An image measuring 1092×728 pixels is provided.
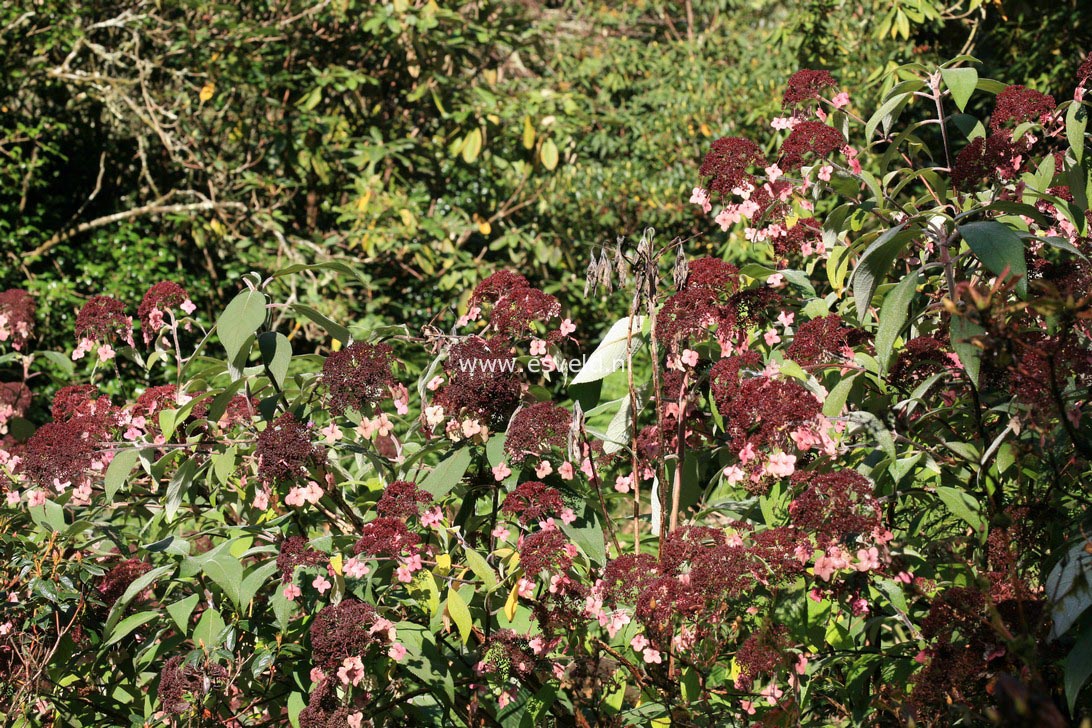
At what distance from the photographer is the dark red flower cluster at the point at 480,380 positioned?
1925mm

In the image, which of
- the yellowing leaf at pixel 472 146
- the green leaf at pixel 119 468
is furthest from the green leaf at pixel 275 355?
the yellowing leaf at pixel 472 146

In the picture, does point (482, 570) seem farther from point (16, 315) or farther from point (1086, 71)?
point (16, 315)

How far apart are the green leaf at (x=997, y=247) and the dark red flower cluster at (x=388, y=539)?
97cm

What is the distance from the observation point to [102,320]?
236 centimetres

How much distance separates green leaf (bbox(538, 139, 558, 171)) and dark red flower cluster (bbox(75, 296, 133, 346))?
3841mm

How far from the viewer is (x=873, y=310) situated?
85.7 inches

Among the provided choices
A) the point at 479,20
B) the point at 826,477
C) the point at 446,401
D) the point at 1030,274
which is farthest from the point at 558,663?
the point at 479,20

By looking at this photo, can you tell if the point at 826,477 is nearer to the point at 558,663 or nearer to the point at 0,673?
the point at 558,663

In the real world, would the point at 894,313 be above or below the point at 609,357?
above

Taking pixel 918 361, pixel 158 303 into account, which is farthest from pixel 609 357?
pixel 158 303

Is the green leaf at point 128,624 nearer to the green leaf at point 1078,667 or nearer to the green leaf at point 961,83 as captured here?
the green leaf at point 1078,667

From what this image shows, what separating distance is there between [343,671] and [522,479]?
1.61 feet

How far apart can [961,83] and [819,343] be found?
55 centimetres

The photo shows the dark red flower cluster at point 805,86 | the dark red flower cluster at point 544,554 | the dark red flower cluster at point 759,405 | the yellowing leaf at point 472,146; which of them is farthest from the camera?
the yellowing leaf at point 472,146
